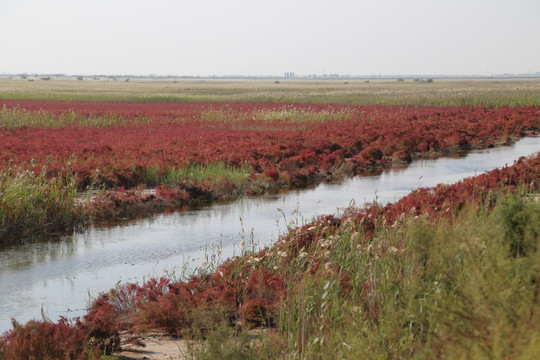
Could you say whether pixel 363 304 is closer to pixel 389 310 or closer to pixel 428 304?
pixel 389 310

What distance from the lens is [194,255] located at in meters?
12.5

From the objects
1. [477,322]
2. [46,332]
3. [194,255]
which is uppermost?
Answer: [477,322]

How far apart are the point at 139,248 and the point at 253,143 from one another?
13.7 m

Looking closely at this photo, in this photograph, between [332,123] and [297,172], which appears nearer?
[297,172]

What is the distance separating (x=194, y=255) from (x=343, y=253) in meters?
4.42

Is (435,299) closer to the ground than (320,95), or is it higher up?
higher up

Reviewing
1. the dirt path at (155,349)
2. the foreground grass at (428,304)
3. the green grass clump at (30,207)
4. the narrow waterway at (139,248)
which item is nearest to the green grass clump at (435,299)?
the foreground grass at (428,304)

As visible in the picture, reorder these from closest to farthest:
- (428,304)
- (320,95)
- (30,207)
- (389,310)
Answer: (428,304), (389,310), (30,207), (320,95)

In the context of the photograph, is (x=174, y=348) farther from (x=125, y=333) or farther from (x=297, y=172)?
(x=297, y=172)

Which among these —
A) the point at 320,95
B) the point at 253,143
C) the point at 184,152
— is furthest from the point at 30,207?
the point at 320,95

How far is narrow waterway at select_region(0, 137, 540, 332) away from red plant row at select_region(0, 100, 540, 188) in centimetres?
302

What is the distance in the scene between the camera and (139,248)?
13242mm

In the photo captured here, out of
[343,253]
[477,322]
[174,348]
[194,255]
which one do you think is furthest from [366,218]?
[477,322]

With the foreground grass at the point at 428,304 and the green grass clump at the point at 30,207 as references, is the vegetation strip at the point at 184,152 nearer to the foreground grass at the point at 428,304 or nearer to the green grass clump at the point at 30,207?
the green grass clump at the point at 30,207
